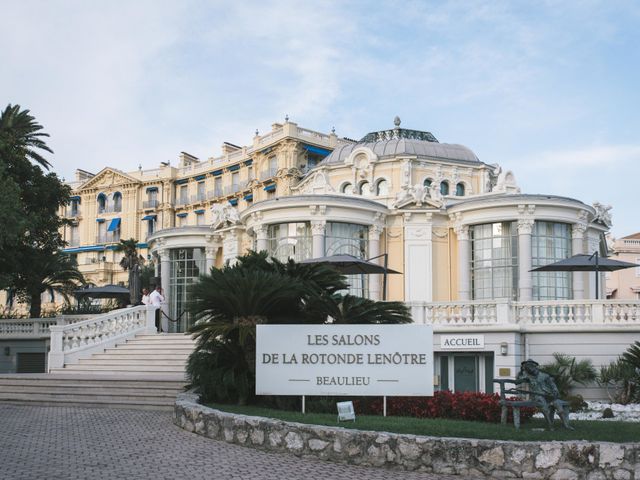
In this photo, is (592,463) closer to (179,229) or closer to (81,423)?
(81,423)

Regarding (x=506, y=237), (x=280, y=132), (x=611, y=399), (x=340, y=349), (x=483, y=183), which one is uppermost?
(x=280, y=132)

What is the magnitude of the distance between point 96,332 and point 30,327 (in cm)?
588

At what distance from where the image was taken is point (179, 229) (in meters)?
33.4

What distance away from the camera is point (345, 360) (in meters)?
13.7

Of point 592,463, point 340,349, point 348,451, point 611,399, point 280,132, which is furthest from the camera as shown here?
point 280,132

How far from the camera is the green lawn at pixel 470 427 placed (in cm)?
1099

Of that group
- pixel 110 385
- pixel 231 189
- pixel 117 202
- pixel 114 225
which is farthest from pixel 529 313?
pixel 117 202

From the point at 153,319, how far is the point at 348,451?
1668 centimetres

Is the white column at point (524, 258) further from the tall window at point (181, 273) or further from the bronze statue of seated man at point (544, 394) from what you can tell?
the bronze statue of seated man at point (544, 394)

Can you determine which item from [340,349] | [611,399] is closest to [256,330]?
[340,349]

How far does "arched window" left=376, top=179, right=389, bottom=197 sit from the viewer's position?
1364 inches

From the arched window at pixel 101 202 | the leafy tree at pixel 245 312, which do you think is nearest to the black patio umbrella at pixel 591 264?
the leafy tree at pixel 245 312

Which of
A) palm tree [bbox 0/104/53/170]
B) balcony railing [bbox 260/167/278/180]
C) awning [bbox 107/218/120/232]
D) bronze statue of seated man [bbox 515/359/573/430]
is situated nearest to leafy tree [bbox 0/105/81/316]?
palm tree [bbox 0/104/53/170]

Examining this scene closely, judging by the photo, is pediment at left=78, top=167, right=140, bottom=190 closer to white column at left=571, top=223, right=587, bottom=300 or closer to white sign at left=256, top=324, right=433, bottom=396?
white column at left=571, top=223, right=587, bottom=300
